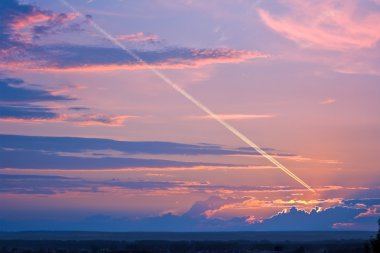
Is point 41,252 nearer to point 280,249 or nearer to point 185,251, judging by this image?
point 185,251

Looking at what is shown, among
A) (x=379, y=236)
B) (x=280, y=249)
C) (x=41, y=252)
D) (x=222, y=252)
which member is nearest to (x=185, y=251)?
(x=222, y=252)

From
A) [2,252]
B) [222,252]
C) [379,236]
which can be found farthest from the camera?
[222,252]

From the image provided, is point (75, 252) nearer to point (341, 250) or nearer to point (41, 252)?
point (41, 252)

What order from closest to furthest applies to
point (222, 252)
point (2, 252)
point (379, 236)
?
point (379, 236)
point (2, 252)
point (222, 252)

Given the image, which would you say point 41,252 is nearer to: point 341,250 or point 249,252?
point 249,252

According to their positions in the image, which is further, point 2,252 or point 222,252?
point 222,252

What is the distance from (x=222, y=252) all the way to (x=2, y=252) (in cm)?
2370

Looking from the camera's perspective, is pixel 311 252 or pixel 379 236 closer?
pixel 379 236

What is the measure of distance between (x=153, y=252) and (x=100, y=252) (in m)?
5.68

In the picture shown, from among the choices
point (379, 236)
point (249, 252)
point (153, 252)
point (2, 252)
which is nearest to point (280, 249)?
point (249, 252)

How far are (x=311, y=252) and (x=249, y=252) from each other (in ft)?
22.2

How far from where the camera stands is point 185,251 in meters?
95.0

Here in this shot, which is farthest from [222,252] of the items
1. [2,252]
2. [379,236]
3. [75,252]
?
[379,236]

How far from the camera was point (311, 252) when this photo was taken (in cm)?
8919
